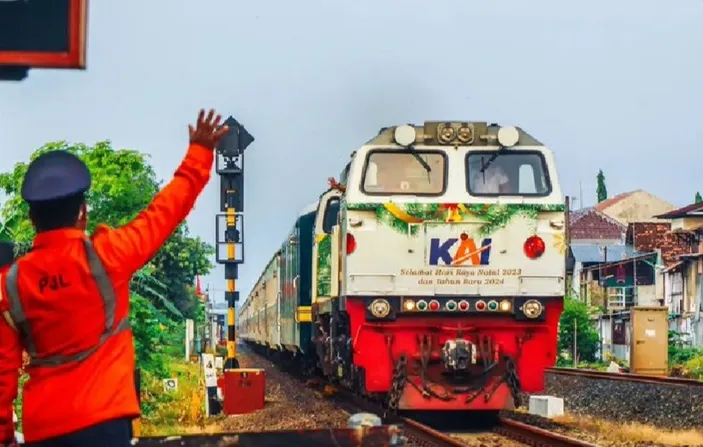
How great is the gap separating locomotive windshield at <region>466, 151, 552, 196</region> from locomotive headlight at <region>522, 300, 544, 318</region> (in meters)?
1.19

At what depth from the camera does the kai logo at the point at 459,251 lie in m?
13.6

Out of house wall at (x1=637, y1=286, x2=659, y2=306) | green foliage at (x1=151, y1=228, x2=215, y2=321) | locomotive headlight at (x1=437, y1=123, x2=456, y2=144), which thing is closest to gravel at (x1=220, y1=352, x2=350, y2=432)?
locomotive headlight at (x1=437, y1=123, x2=456, y2=144)

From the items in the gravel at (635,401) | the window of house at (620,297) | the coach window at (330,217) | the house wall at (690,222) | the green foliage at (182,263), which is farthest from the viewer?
the window of house at (620,297)

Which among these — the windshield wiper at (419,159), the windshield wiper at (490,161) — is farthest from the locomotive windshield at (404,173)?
the windshield wiper at (490,161)

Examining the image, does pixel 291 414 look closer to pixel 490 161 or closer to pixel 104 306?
pixel 490 161

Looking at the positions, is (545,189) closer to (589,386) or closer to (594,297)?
(589,386)

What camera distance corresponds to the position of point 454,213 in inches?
536

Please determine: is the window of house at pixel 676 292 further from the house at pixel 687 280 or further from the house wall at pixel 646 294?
the house wall at pixel 646 294

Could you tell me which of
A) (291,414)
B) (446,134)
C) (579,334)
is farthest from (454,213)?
(579,334)

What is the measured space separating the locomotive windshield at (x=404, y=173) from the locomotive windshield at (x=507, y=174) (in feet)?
1.09

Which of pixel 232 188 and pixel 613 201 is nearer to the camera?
pixel 232 188

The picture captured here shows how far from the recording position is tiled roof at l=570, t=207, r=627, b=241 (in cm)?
8575

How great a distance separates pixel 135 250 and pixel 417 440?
8873 mm

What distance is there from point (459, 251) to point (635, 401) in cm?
735
